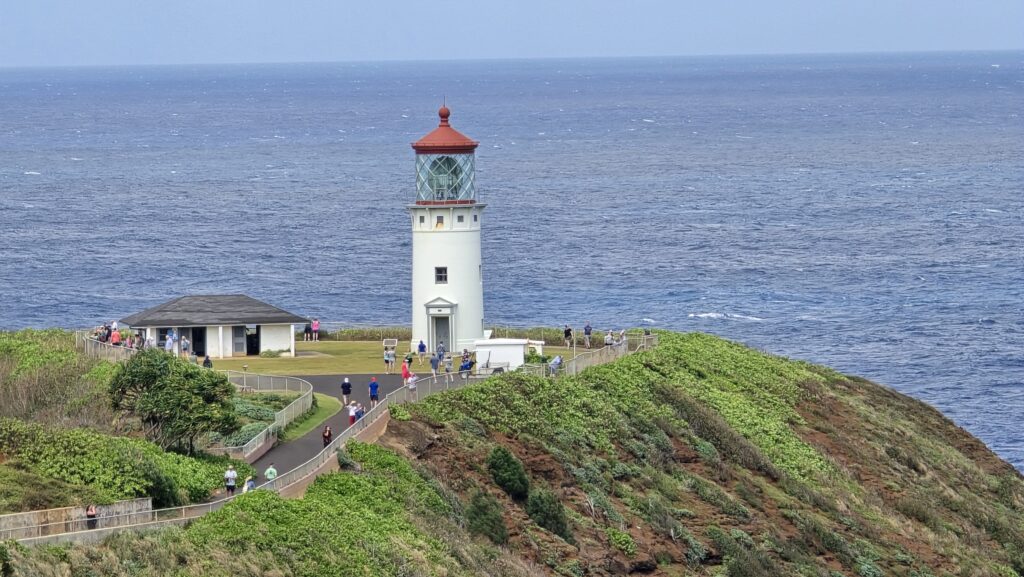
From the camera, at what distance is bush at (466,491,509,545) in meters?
34.9

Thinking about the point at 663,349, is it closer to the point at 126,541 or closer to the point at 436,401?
the point at 436,401

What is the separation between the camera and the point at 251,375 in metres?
45.4

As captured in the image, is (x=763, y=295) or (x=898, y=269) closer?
(x=763, y=295)

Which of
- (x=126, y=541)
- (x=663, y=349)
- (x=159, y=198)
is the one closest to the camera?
(x=126, y=541)

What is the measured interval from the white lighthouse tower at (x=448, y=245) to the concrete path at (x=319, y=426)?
398 cm

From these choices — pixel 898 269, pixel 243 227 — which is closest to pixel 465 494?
pixel 898 269

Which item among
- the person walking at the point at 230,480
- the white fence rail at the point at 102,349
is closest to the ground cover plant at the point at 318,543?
the person walking at the point at 230,480

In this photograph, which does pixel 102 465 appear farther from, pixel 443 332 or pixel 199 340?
pixel 443 332

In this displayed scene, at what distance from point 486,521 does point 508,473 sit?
9.74 ft

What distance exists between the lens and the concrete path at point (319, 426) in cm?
3683

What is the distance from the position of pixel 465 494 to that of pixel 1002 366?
4362 centimetres

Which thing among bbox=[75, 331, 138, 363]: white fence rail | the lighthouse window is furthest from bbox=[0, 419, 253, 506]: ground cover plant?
the lighthouse window

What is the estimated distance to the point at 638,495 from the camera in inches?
1583

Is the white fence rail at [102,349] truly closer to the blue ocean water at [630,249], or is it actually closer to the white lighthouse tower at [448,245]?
the white lighthouse tower at [448,245]
